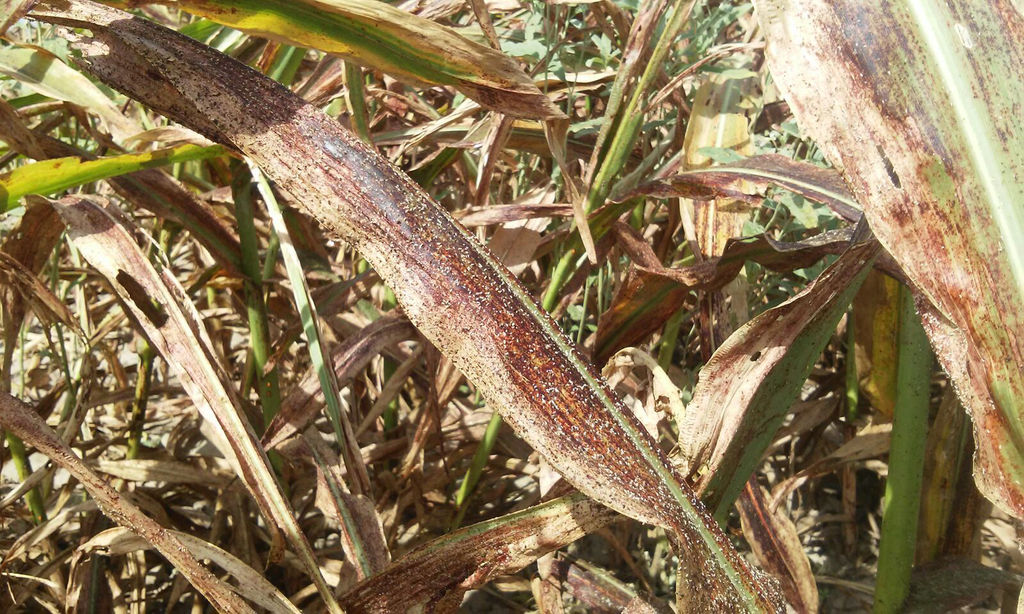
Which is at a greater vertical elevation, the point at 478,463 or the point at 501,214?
the point at 501,214

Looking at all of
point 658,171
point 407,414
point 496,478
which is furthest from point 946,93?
point 407,414

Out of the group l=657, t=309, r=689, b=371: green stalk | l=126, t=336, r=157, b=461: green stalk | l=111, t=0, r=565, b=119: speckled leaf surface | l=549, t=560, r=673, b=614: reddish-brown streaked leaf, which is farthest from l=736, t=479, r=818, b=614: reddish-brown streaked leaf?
l=126, t=336, r=157, b=461: green stalk

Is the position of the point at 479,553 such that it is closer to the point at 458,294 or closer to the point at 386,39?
the point at 458,294

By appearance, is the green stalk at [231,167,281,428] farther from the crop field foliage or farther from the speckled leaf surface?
the speckled leaf surface

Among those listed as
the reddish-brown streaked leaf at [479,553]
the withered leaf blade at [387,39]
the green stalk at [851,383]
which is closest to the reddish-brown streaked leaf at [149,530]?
the reddish-brown streaked leaf at [479,553]

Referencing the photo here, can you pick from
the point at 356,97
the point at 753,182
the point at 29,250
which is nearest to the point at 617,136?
A: the point at 753,182
